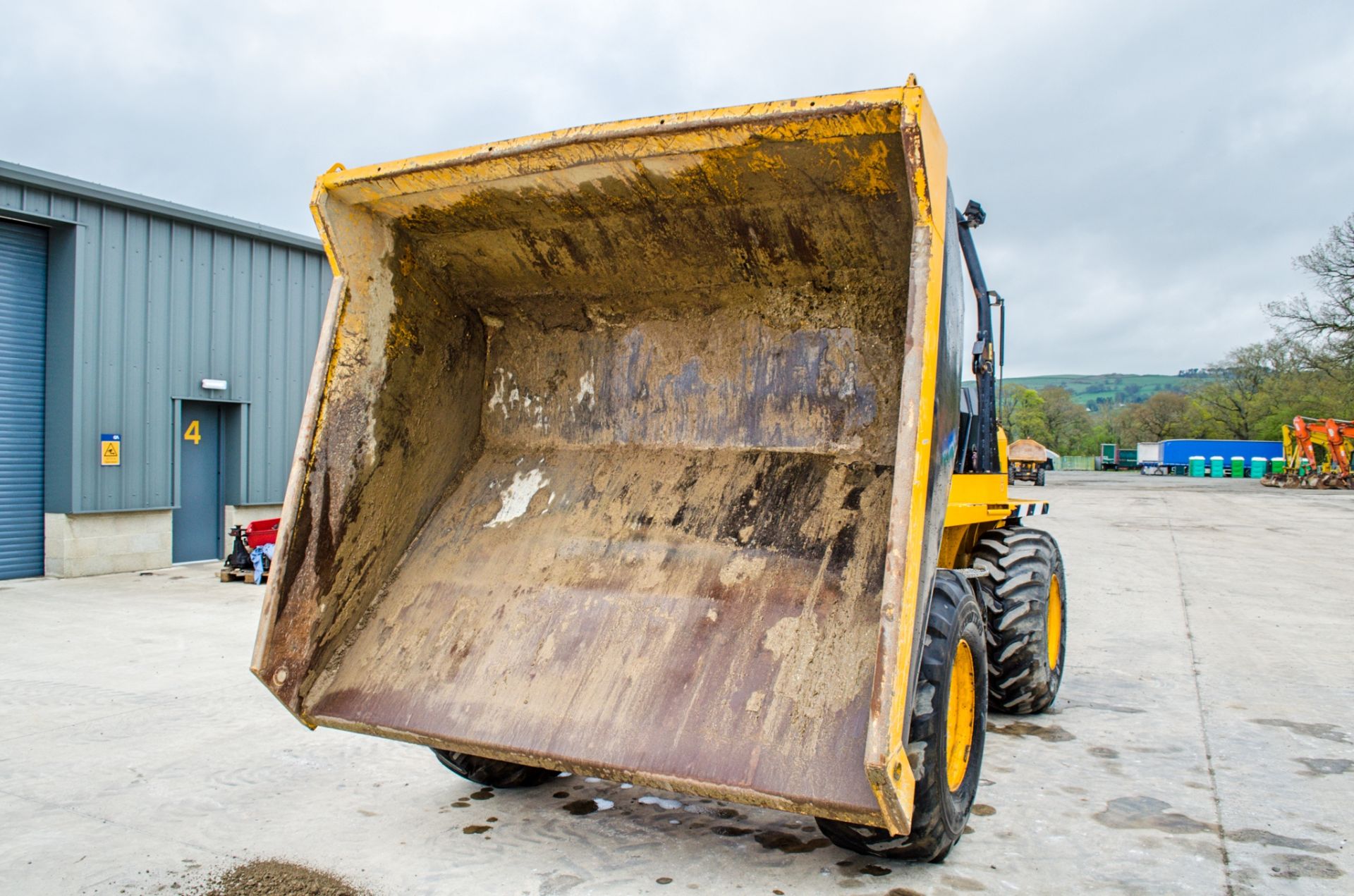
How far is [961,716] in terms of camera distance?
3.19m

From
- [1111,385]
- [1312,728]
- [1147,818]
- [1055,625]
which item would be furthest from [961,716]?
[1111,385]

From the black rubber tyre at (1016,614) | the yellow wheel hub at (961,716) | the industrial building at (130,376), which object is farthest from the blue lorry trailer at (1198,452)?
the yellow wheel hub at (961,716)

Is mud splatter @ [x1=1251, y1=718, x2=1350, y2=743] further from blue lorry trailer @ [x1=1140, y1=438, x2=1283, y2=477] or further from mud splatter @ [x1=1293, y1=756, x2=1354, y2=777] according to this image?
blue lorry trailer @ [x1=1140, y1=438, x2=1283, y2=477]

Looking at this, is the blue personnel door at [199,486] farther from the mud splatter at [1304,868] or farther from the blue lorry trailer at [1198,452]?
the blue lorry trailer at [1198,452]

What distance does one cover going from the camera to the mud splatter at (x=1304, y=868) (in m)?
2.99

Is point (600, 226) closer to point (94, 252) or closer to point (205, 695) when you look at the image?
point (205, 695)

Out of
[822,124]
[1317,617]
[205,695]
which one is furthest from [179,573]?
[1317,617]

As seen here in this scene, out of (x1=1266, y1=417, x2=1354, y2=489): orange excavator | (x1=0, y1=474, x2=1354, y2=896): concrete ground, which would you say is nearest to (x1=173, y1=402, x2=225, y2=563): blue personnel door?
(x1=0, y1=474, x2=1354, y2=896): concrete ground

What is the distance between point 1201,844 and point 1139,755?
1100 mm

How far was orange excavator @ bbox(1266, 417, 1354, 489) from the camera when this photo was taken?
30.7 metres

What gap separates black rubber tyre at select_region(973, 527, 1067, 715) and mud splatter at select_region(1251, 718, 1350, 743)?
1.14 m

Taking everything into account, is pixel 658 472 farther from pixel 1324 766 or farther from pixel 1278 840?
pixel 1324 766

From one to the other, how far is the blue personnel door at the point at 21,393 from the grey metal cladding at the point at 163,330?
22 centimetres

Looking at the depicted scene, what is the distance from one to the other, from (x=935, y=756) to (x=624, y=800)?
4.41 ft
